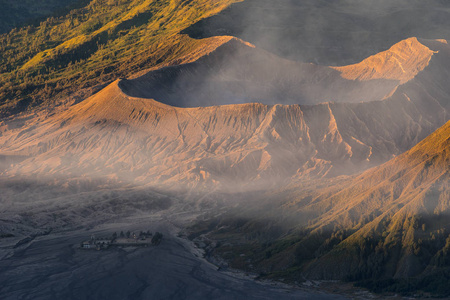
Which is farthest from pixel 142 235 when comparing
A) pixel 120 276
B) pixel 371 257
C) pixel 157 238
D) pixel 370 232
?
pixel 371 257

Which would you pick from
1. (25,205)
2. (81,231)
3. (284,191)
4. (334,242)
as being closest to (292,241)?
(334,242)

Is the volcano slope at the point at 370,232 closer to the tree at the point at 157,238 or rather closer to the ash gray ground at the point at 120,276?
the ash gray ground at the point at 120,276

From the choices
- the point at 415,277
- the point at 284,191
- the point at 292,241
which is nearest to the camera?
the point at 415,277

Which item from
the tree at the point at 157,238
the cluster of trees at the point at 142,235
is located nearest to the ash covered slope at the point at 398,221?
the tree at the point at 157,238

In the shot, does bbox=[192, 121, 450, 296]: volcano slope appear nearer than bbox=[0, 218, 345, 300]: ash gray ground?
Yes

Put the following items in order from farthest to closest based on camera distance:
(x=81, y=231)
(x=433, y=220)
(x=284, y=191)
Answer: (x=284, y=191) → (x=81, y=231) → (x=433, y=220)

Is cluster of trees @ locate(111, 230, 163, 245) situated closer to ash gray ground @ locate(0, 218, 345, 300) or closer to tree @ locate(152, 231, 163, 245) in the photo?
tree @ locate(152, 231, 163, 245)

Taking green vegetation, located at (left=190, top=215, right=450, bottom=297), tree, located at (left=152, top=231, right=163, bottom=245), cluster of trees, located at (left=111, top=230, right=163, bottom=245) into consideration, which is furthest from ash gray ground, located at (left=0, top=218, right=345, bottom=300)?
green vegetation, located at (left=190, top=215, right=450, bottom=297)

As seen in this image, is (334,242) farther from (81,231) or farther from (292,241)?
(81,231)
